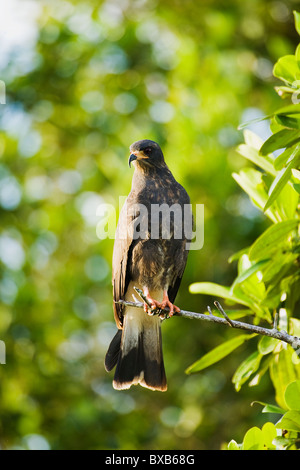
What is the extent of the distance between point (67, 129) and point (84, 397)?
3239 millimetres

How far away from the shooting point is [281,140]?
2.48 m

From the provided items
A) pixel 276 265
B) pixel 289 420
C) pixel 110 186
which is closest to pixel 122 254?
pixel 276 265

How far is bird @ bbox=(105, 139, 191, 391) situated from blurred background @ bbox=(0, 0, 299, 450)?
1667mm

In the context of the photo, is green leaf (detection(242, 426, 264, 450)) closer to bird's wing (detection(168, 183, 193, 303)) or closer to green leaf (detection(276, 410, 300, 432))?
green leaf (detection(276, 410, 300, 432))

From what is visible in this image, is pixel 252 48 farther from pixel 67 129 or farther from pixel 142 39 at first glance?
pixel 67 129

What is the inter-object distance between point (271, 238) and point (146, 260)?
825 mm

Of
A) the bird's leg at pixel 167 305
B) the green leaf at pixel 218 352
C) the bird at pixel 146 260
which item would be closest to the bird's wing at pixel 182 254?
the bird at pixel 146 260

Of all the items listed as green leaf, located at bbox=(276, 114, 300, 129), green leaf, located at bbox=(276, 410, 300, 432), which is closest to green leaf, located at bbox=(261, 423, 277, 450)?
green leaf, located at bbox=(276, 410, 300, 432)

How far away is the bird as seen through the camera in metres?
2.99

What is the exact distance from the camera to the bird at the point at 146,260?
2.99 meters

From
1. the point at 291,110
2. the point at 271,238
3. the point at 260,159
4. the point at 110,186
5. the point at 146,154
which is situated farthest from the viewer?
the point at 110,186

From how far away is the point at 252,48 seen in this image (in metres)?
6.82

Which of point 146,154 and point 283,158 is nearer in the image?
point 283,158

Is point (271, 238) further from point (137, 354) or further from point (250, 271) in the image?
point (137, 354)
